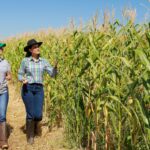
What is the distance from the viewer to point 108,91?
5.32 m

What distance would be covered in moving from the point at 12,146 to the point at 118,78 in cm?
299

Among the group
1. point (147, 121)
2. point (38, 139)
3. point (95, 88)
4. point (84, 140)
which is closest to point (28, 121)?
point (38, 139)

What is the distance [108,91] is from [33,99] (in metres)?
2.55

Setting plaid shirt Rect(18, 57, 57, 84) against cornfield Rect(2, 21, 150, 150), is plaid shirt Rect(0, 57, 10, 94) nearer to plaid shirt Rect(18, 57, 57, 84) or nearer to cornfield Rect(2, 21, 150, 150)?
plaid shirt Rect(18, 57, 57, 84)

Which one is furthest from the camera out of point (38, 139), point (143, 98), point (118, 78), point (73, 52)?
point (38, 139)

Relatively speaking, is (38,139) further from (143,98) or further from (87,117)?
(143,98)

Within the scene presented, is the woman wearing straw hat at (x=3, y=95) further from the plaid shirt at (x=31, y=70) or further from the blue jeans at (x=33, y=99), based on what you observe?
the blue jeans at (x=33, y=99)

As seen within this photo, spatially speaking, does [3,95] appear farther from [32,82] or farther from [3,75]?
[32,82]

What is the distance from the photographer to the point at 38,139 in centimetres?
789

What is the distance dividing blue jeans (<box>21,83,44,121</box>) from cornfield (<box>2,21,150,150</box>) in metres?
0.44

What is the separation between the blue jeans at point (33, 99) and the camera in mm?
7582

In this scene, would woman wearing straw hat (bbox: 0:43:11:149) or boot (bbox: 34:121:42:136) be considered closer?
woman wearing straw hat (bbox: 0:43:11:149)

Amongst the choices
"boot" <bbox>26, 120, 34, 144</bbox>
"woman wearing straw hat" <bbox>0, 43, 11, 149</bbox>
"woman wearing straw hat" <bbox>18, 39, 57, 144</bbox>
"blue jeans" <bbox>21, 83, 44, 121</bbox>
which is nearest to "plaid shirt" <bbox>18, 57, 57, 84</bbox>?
"woman wearing straw hat" <bbox>18, 39, 57, 144</bbox>

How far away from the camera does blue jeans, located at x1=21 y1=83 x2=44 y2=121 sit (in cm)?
758
